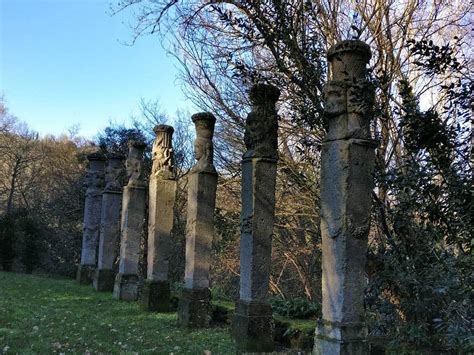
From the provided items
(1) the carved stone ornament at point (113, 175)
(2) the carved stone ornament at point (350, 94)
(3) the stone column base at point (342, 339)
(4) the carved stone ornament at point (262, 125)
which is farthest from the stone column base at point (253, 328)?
(1) the carved stone ornament at point (113, 175)

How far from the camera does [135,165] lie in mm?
10977

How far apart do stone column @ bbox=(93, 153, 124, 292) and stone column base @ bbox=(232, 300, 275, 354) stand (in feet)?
23.8

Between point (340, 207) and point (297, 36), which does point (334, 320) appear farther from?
point (297, 36)

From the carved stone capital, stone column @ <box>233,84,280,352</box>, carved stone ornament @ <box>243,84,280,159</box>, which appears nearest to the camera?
the carved stone capital

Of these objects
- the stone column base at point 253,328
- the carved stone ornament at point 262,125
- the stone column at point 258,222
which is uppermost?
the carved stone ornament at point 262,125

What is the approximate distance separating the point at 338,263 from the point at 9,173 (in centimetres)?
2996

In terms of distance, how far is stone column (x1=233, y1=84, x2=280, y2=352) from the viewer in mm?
6000

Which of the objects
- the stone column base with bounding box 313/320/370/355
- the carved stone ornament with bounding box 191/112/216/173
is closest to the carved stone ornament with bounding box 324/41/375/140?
the stone column base with bounding box 313/320/370/355

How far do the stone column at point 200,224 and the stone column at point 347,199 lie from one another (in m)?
3.60

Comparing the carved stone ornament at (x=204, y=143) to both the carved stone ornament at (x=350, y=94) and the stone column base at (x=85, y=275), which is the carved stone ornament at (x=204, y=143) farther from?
the stone column base at (x=85, y=275)

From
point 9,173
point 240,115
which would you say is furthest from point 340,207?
point 9,173

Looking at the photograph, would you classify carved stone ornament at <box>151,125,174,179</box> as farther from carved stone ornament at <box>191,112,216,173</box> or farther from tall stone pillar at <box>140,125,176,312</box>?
carved stone ornament at <box>191,112,216,173</box>

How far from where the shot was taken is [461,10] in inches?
301

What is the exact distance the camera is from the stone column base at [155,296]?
895 centimetres
